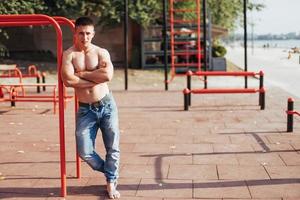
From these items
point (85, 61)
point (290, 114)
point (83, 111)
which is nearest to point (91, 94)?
point (83, 111)

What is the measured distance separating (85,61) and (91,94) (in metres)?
0.32

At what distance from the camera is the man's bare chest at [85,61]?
14.5 ft

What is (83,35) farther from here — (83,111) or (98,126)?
(98,126)

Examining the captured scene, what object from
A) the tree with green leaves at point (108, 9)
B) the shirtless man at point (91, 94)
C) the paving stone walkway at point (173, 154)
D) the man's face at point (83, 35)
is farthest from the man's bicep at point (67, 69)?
the tree with green leaves at point (108, 9)

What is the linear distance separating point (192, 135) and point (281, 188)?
2.87 m

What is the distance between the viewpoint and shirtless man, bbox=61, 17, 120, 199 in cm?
436

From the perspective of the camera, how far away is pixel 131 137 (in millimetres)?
7555

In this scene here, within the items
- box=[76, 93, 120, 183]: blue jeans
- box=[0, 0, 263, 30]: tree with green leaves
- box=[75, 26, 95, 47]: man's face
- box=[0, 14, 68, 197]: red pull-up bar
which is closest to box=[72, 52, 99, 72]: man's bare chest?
box=[75, 26, 95, 47]: man's face

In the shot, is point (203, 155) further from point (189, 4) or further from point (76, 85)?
point (189, 4)

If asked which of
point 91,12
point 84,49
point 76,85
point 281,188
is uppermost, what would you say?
point 91,12

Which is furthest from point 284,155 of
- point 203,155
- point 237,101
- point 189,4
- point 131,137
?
point 189,4

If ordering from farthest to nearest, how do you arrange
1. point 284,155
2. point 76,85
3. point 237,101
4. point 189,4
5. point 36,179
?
point 189,4 → point 237,101 → point 284,155 → point 36,179 → point 76,85

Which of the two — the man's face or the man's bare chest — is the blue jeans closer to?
the man's bare chest

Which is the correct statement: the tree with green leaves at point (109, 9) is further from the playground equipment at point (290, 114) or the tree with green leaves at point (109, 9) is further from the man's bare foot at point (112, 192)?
the man's bare foot at point (112, 192)
